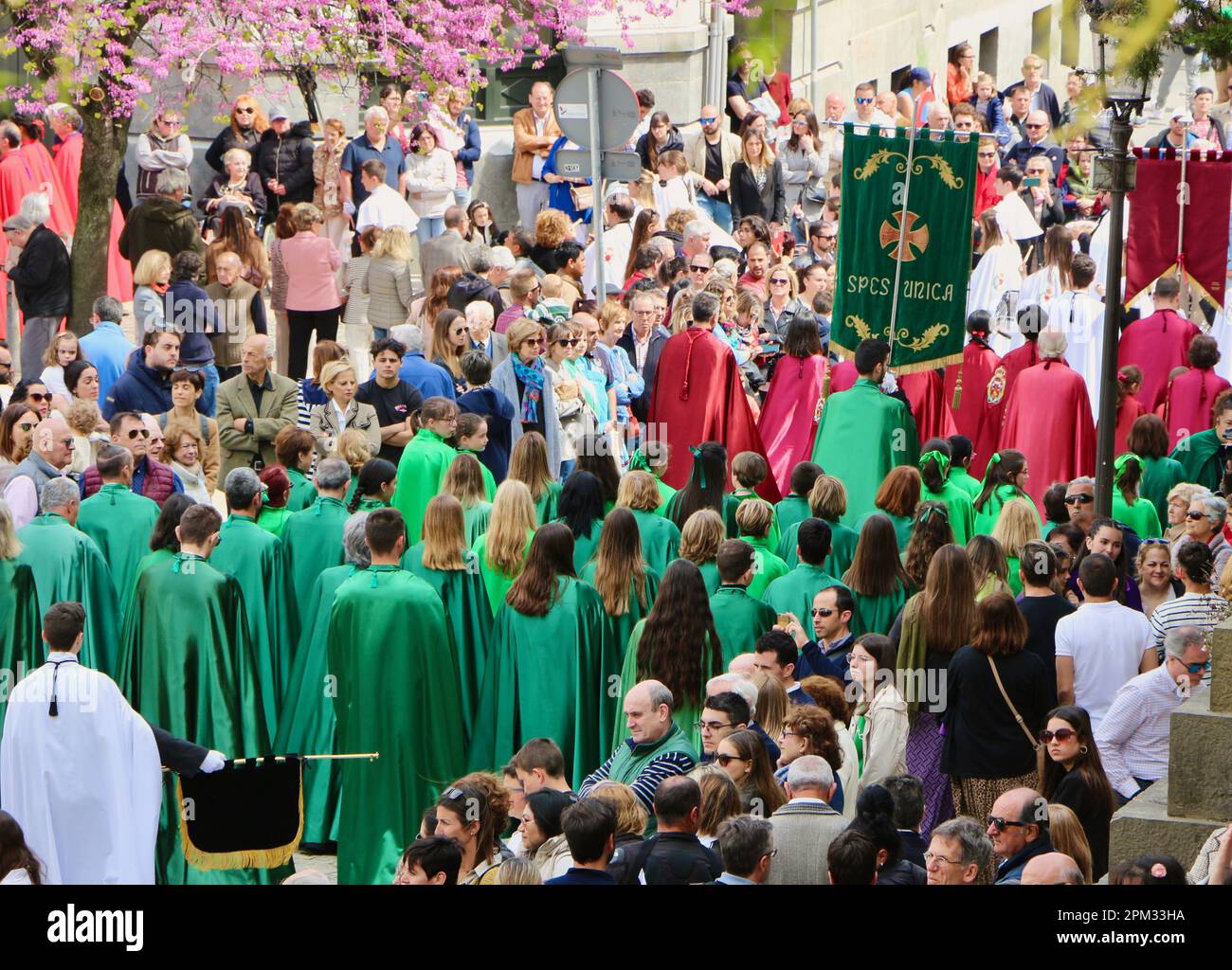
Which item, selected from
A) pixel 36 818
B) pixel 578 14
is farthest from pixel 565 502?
pixel 578 14

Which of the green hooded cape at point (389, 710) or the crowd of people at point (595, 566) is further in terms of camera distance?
the green hooded cape at point (389, 710)

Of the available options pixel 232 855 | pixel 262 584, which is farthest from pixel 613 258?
pixel 232 855

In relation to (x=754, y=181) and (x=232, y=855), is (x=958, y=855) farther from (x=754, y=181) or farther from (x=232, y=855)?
(x=754, y=181)

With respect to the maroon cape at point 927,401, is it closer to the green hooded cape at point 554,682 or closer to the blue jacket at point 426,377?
the blue jacket at point 426,377

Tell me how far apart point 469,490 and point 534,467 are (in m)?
0.49

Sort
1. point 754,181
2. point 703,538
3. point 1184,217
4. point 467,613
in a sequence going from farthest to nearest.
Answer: point 754,181 → point 1184,217 → point 467,613 → point 703,538

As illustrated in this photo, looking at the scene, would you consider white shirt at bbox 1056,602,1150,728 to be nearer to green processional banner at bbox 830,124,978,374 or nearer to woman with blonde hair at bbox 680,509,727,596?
woman with blonde hair at bbox 680,509,727,596

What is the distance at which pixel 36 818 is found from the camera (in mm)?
9617

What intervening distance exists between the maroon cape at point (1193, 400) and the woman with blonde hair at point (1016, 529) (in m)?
3.70

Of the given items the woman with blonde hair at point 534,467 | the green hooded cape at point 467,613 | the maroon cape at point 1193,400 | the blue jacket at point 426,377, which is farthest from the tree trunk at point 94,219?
the maroon cape at point 1193,400

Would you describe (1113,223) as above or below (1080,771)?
above

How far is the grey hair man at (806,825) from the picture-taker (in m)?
8.05

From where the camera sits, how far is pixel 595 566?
11.1m

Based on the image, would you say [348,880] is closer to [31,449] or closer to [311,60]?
[31,449]
